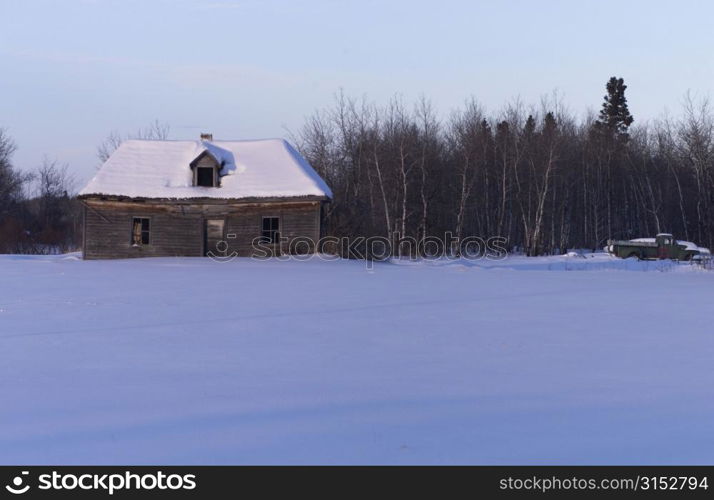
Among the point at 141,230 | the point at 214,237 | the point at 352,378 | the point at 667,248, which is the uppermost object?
the point at 141,230

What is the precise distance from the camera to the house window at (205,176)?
3438cm

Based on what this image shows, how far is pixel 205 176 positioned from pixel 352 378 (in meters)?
26.3

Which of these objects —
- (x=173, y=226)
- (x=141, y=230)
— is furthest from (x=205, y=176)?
(x=141, y=230)

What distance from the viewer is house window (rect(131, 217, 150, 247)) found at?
34.7m

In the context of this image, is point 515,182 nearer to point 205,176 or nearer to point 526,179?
point 526,179

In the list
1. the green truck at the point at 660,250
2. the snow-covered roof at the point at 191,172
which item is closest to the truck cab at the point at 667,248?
the green truck at the point at 660,250

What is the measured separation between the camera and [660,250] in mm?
43438

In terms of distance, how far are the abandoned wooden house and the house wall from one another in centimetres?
4

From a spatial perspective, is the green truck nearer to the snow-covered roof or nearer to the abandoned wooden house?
the snow-covered roof

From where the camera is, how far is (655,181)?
207ft

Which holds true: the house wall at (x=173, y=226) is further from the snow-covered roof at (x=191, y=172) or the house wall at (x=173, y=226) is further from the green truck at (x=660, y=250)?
the green truck at (x=660, y=250)

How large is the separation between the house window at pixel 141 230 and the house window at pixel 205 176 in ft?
9.57
